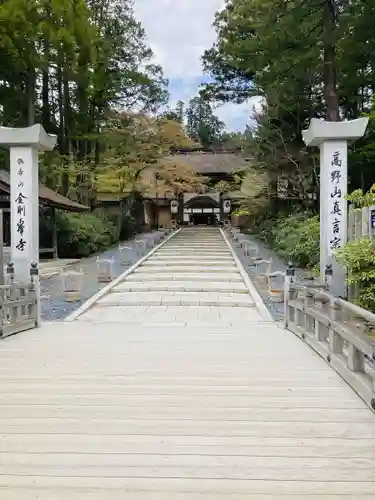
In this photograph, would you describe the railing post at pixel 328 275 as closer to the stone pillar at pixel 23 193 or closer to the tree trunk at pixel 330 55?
the stone pillar at pixel 23 193

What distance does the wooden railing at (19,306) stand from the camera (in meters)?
6.99

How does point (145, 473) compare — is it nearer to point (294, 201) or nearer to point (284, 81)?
point (284, 81)

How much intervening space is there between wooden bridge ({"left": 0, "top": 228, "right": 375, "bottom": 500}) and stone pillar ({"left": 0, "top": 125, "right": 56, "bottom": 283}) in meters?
2.61

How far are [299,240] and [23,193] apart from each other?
942cm

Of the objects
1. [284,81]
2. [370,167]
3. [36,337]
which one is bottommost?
[36,337]

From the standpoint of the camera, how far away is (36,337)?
22.8ft

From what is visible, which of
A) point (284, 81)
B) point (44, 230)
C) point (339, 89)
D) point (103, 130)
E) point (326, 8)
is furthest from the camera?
point (103, 130)

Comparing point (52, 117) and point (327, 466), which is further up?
point (52, 117)

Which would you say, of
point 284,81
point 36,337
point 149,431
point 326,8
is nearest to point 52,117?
point 284,81

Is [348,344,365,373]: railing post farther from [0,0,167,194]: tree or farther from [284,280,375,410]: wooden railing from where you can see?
[0,0,167,194]: tree

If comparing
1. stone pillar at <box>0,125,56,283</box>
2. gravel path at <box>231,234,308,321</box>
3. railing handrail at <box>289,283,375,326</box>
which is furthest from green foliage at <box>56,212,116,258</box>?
railing handrail at <box>289,283,375,326</box>

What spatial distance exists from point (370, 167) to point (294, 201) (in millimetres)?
5300

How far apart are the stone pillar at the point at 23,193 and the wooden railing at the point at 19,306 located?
151 cm

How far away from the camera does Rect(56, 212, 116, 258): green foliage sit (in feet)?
69.7
